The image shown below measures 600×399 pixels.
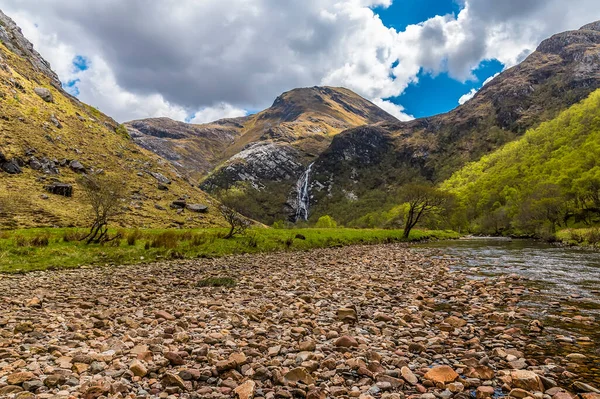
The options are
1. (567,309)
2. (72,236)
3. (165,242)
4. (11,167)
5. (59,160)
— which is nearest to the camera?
(567,309)

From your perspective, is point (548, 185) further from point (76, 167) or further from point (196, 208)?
point (76, 167)

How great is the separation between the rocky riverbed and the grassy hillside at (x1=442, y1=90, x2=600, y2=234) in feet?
216

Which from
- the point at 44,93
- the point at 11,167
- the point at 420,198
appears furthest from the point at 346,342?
the point at 44,93

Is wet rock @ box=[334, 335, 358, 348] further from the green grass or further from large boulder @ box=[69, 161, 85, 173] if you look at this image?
large boulder @ box=[69, 161, 85, 173]

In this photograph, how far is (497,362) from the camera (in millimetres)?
6090

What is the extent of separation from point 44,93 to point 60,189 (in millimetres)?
52021

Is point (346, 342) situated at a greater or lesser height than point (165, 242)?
lesser

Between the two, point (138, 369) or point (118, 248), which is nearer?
point (138, 369)

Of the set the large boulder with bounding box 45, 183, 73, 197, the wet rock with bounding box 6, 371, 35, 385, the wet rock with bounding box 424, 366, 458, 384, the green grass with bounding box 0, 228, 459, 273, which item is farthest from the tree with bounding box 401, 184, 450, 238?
the large boulder with bounding box 45, 183, 73, 197

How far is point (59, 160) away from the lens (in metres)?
64.9

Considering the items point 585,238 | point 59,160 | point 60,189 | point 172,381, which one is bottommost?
point 172,381

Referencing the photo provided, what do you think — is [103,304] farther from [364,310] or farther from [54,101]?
[54,101]

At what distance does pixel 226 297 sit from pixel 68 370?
663cm

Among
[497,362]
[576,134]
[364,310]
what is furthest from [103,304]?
[576,134]
